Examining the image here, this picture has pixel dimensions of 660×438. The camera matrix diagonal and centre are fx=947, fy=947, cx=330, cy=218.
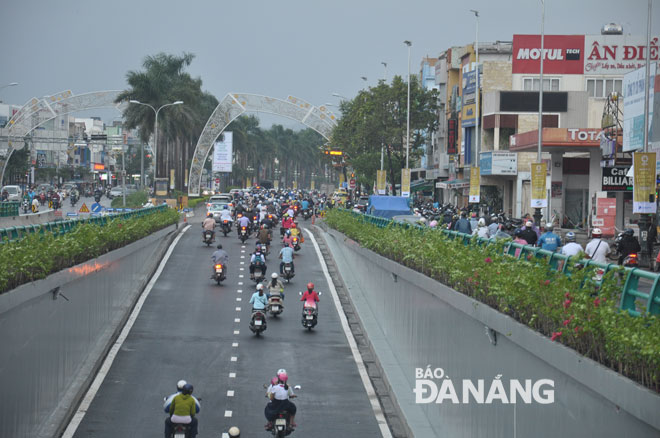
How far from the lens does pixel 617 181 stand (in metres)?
38.4

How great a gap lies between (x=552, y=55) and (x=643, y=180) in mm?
42220

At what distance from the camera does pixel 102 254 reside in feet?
75.7

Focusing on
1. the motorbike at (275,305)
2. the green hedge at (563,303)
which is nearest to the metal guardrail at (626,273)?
the green hedge at (563,303)

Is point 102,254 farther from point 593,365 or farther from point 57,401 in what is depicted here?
point 593,365

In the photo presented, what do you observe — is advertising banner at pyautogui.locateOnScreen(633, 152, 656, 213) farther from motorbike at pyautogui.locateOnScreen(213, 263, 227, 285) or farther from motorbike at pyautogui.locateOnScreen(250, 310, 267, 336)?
motorbike at pyautogui.locateOnScreen(213, 263, 227, 285)

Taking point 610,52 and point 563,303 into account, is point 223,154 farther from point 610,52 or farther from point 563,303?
point 563,303

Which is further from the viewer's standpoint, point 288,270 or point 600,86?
point 600,86

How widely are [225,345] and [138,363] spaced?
2.62 meters

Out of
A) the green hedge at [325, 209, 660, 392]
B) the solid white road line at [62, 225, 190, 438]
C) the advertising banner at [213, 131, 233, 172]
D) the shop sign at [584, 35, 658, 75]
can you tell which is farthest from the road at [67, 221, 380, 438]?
the advertising banner at [213, 131, 233, 172]

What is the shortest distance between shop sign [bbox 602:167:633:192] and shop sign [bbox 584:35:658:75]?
29278mm

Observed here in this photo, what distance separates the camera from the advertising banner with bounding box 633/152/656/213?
25.4 meters

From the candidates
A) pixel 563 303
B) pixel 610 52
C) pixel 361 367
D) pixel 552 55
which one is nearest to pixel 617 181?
pixel 361 367

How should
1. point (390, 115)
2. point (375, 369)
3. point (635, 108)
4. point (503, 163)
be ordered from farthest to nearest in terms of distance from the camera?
point (390, 115)
point (503, 163)
point (635, 108)
point (375, 369)

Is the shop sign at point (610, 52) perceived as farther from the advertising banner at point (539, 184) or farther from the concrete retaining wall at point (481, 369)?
the concrete retaining wall at point (481, 369)
